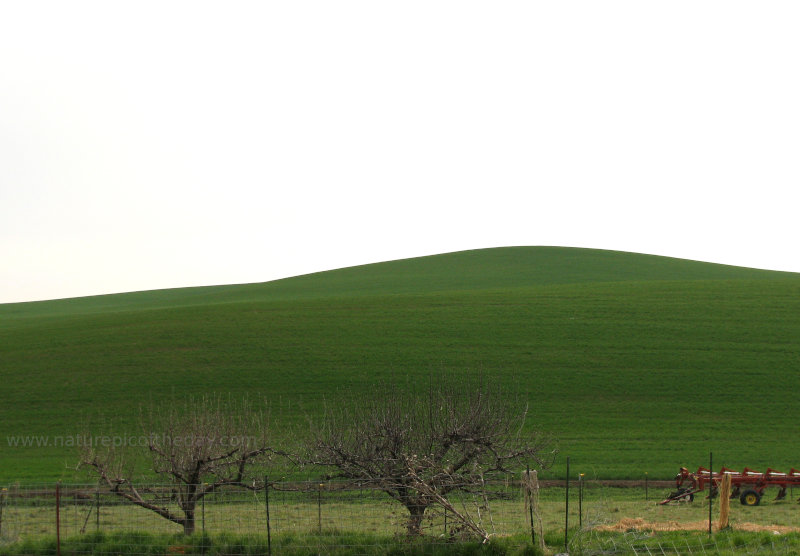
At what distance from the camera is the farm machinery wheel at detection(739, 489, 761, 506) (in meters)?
22.5

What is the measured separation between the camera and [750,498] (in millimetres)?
22656

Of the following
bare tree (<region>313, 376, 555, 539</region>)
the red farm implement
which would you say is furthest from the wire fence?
the red farm implement

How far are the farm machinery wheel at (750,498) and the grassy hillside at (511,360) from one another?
535 centimetres

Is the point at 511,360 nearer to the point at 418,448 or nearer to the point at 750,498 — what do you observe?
the point at 750,498

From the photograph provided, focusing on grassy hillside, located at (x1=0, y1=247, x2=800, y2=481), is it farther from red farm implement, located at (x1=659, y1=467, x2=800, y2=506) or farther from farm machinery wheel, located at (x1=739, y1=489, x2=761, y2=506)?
farm machinery wheel, located at (x1=739, y1=489, x2=761, y2=506)

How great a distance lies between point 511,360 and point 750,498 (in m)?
22.0

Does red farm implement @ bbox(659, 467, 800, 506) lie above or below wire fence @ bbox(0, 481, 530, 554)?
below

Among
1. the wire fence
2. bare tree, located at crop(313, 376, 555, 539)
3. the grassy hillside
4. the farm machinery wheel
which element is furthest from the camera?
the grassy hillside

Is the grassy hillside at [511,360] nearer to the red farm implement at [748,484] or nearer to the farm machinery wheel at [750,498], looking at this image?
the red farm implement at [748,484]

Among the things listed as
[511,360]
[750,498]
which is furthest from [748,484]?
[511,360]

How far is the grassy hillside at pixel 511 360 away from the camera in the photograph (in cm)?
3403

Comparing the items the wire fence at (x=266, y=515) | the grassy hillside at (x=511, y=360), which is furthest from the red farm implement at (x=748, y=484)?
the wire fence at (x=266, y=515)

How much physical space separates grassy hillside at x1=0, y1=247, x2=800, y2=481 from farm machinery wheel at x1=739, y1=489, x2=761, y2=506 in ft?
17.5

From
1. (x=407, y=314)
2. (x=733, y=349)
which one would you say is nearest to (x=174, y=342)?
(x=407, y=314)
